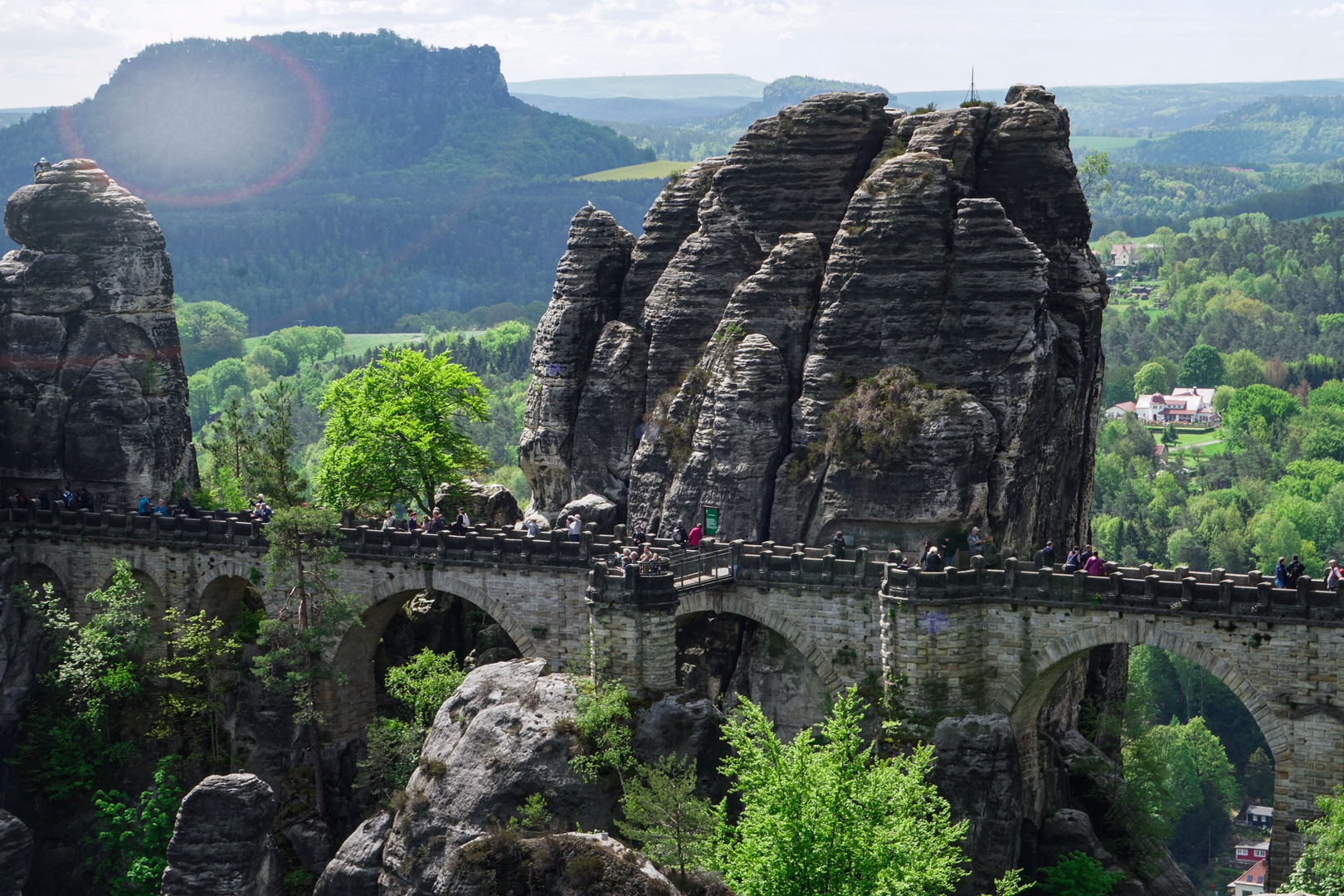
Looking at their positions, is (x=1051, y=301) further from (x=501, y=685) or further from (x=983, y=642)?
(x=501, y=685)

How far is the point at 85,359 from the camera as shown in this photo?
254 ft

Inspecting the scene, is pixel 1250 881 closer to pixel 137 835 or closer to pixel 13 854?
pixel 137 835

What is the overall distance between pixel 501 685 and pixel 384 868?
22.9 ft

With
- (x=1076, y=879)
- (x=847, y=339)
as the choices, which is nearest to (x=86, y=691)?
(x=847, y=339)

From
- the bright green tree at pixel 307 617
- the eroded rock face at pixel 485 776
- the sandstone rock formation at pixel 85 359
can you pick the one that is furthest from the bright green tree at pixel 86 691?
the eroded rock face at pixel 485 776

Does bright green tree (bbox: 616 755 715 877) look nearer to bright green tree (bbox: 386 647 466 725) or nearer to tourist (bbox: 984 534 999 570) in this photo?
bright green tree (bbox: 386 647 466 725)

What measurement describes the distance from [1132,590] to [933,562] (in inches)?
248

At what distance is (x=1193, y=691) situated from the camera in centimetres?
15438

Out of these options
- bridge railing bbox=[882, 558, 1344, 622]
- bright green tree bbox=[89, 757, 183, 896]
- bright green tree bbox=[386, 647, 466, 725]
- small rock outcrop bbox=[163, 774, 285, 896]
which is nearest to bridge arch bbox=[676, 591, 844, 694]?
bridge railing bbox=[882, 558, 1344, 622]

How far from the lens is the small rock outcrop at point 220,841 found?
62906 millimetres

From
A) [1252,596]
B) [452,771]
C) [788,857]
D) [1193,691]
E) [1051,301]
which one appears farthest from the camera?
[1193,691]

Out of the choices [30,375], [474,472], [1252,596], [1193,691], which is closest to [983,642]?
[1252,596]

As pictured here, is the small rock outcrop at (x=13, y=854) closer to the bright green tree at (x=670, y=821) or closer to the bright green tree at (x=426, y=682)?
the bright green tree at (x=426, y=682)

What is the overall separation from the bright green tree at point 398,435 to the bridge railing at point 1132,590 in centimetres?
2333
